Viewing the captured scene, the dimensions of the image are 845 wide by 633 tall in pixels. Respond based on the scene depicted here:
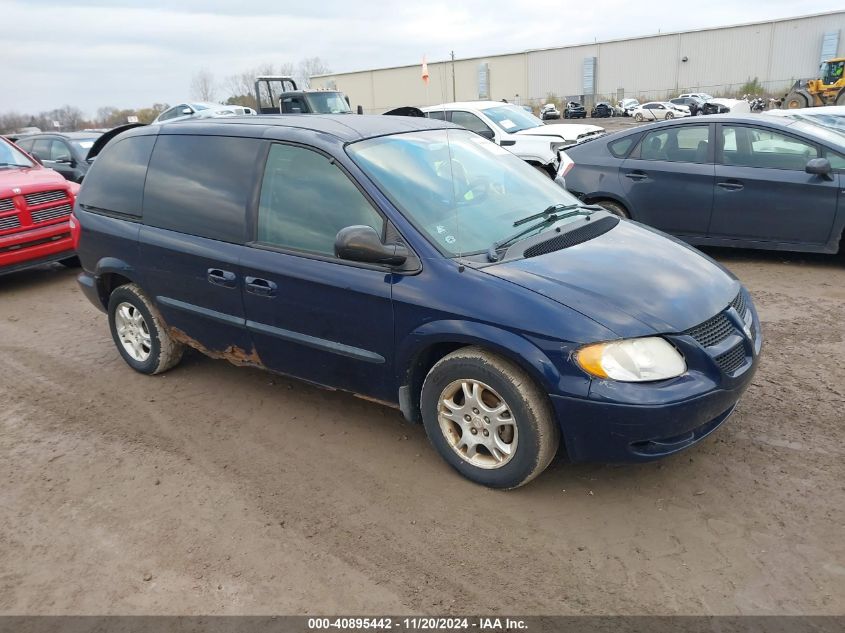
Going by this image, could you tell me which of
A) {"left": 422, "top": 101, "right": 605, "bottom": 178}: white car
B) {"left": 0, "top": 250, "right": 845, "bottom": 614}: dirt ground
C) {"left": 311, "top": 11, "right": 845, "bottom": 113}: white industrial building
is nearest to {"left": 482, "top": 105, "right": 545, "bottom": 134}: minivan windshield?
{"left": 422, "top": 101, "right": 605, "bottom": 178}: white car

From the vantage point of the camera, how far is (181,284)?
4.29 m

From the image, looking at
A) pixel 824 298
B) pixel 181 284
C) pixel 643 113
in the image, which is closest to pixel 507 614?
pixel 181 284

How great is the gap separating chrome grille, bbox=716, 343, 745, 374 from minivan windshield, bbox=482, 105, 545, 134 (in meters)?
9.44

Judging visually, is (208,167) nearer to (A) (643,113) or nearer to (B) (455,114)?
(B) (455,114)

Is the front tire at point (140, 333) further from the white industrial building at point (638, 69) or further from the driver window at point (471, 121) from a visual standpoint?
the white industrial building at point (638, 69)

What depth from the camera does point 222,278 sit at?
3.98 meters

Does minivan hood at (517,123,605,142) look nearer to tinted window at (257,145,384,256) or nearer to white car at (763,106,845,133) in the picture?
white car at (763,106,845,133)

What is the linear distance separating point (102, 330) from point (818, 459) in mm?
5892

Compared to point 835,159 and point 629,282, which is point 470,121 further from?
point 629,282

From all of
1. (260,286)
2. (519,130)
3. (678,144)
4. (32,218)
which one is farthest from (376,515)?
(519,130)

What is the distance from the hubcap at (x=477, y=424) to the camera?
3152mm

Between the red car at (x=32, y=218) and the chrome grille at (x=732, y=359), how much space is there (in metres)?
7.72

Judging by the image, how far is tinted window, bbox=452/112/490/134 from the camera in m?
12.0

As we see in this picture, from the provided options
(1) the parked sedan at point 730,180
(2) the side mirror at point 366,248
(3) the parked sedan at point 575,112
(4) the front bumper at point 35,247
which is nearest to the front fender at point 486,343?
(2) the side mirror at point 366,248
